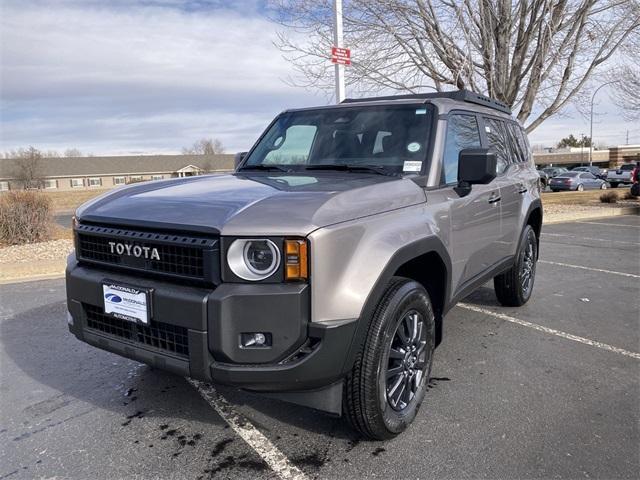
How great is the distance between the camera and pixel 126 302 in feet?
8.76

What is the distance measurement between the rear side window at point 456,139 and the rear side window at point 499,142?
36 cm

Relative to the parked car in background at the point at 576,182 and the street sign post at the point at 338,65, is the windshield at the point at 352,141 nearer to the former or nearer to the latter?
the street sign post at the point at 338,65

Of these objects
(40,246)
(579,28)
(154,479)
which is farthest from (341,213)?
(579,28)

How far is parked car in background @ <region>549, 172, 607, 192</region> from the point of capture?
2919 cm

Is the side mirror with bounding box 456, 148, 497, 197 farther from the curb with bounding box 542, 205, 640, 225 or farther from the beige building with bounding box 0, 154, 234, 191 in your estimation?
the beige building with bounding box 0, 154, 234, 191

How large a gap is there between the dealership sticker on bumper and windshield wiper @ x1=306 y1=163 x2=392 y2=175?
1.62 meters

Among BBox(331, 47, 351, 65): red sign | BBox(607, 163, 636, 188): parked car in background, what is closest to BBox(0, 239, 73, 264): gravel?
BBox(331, 47, 351, 65): red sign

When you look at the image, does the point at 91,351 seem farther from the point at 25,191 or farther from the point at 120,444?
the point at 25,191

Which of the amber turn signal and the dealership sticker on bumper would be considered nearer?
the amber turn signal

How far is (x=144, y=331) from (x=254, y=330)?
2.30 feet

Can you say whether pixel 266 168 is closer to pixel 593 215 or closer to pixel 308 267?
pixel 308 267

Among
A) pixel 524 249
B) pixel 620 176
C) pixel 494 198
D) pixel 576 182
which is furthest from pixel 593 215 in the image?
pixel 620 176

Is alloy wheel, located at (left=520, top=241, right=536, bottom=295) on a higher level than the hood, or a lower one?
lower

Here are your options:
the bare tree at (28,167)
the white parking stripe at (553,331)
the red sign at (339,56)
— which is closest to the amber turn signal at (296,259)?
the white parking stripe at (553,331)
